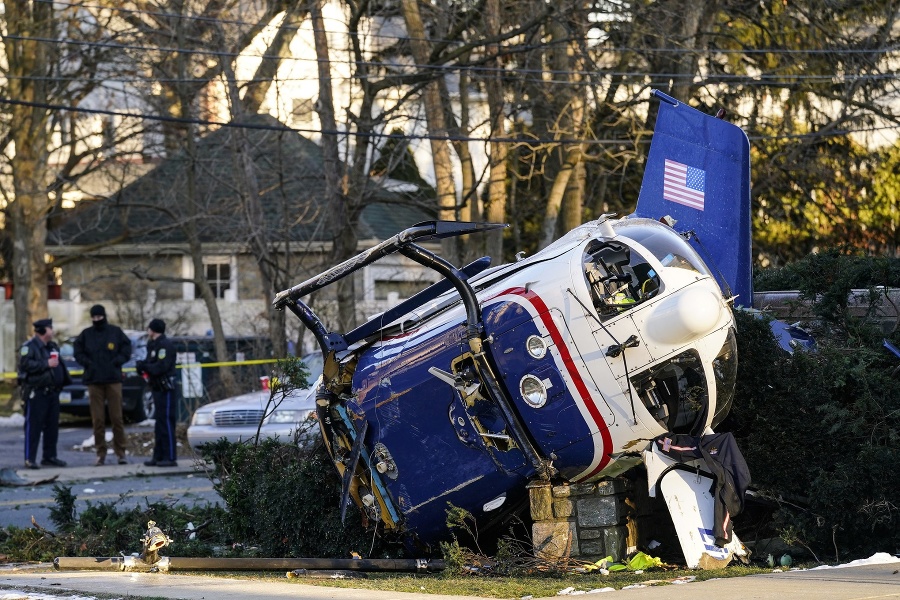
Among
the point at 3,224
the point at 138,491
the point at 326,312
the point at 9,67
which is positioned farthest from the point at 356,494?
the point at 3,224

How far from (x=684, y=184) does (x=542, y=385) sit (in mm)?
3355

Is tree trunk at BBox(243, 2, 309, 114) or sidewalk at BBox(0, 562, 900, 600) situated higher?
tree trunk at BBox(243, 2, 309, 114)

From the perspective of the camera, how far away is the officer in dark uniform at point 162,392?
16422 mm

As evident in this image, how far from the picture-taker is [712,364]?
844 cm

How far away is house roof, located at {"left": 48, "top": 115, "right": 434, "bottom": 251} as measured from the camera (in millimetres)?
20438

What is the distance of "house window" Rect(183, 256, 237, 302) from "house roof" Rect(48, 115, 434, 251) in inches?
35.2

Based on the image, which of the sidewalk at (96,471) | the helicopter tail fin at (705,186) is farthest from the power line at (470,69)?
the helicopter tail fin at (705,186)

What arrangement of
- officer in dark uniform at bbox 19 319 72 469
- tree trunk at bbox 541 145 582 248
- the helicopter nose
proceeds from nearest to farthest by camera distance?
the helicopter nose → officer in dark uniform at bbox 19 319 72 469 → tree trunk at bbox 541 145 582 248

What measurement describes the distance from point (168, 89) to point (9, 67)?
6.91m

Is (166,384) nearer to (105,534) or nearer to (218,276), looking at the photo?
(105,534)

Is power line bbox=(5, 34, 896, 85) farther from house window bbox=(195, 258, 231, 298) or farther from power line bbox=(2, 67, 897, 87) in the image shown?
house window bbox=(195, 258, 231, 298)

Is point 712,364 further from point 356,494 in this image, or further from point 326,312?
point 326,312

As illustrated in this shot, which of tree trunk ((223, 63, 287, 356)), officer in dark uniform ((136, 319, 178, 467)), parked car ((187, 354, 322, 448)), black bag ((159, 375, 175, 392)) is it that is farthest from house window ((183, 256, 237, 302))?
parked car ((187, 354, 322, 448))

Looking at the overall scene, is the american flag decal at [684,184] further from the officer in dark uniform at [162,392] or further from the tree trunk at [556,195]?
the tree trunk at [556,195]
